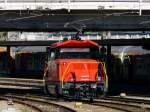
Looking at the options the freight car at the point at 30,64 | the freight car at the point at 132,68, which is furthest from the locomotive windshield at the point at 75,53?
the freight car at the point at 30,64

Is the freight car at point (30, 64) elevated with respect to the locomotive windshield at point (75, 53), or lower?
lower

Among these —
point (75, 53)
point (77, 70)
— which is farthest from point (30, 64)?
point (77, 70)

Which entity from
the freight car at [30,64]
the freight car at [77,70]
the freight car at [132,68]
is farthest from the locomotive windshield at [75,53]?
the freight car at [30,64]

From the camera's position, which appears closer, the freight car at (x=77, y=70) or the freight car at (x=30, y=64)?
the freight car at (x=77, y=70)

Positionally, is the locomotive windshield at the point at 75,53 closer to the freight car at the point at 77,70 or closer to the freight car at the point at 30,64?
the freight car at the point at 77,70

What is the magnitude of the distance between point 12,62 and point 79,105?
41.1 m

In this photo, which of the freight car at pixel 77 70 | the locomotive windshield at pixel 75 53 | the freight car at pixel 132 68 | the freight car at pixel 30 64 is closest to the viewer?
the freight car at pixel 77 70

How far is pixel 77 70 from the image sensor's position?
22766 mm

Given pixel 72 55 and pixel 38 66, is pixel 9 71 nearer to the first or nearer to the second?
pixel 38 66

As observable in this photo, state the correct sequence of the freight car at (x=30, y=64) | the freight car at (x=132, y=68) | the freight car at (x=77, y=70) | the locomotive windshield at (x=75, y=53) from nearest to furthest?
the freight car at (x=77, y=70), the locomotive windshield at (x=75, y=53), the freight car at (x=132, y=68), the freight car at (x=30, y=64)

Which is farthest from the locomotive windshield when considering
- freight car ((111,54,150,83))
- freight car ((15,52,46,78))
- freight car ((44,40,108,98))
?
freight car ((15,52,46,78))

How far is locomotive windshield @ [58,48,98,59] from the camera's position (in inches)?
905

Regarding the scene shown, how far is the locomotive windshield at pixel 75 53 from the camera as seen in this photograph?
22984mm

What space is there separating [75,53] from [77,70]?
2.84 feet
